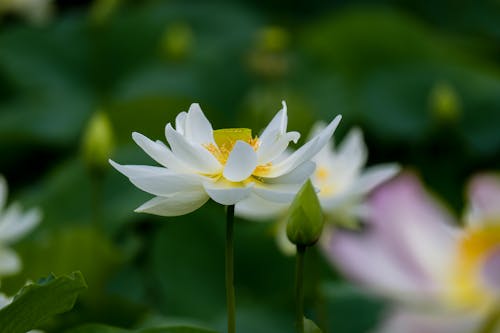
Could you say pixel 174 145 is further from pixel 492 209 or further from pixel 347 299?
pixel 347 299

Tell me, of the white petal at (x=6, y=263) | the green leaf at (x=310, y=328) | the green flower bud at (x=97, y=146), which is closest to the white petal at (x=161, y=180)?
the green leaf at (x=310, y=328)

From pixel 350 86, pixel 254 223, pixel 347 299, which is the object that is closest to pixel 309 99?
pixel 350 86

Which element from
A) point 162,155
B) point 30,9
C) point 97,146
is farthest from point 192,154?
point 30,9

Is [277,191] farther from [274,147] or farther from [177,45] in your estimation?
[177,45]

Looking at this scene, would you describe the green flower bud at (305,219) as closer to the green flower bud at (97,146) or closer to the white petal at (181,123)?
the white petal at (181,123)

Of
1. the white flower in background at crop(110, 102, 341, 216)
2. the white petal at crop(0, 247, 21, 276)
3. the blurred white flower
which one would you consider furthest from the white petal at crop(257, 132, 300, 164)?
the blurred white flower

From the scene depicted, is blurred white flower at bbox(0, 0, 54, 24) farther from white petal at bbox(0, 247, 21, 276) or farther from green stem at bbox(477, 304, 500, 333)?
green stem at bbox(477, 304, 500, 333)
